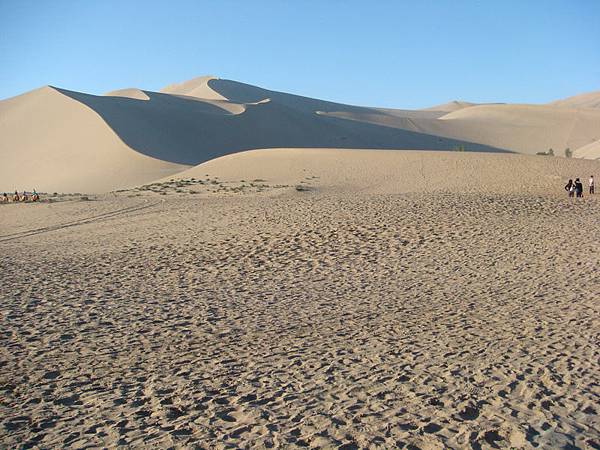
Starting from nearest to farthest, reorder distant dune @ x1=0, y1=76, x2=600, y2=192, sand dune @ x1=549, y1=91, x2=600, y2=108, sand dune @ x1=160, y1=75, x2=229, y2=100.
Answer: distant dune @ x1=0, y1=76, x2=600, y2=192
sand dune @ x1=160, y1=75, x2=229, y2=100
sand dune @ x1=549, y1=91, x2=600, y2=108

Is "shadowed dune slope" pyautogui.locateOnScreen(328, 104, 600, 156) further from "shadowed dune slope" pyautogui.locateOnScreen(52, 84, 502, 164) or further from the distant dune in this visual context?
"shadowed dune slope" pyautogui.locateOnScreen(52, 84, 502, 164)

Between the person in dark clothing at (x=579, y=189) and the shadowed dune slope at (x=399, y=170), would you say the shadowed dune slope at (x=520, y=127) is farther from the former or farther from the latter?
the person in dark clothing at (x=579, y=189)

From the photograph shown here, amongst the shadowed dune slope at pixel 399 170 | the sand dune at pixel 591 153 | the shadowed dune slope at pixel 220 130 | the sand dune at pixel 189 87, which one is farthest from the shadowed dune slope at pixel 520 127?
the shadowed dune slope at pixel 399 170

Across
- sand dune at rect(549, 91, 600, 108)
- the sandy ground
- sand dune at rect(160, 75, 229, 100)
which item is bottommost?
the sandy ground

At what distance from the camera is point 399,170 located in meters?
27.7

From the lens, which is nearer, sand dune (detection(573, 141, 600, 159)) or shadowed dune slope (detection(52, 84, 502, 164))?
sand dune (detection(573, 141, 600, 159))

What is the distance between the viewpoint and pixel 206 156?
177 ft

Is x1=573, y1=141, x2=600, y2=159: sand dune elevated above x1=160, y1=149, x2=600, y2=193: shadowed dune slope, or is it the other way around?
x1=160, y1=149, x2=600, y2=193: shadowed dune slope

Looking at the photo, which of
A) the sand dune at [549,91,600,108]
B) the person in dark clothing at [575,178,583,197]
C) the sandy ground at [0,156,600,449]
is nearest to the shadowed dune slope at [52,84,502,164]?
the person in dark clothing at [575,178,583,197]

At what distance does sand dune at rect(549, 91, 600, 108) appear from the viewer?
16000 centimetres

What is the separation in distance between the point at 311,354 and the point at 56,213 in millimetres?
16713

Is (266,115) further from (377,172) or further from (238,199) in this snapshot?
(238,199)

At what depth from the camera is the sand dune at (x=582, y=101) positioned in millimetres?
160000

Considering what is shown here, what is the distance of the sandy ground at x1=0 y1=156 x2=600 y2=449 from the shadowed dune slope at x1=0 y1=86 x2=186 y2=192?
82.4 ft
